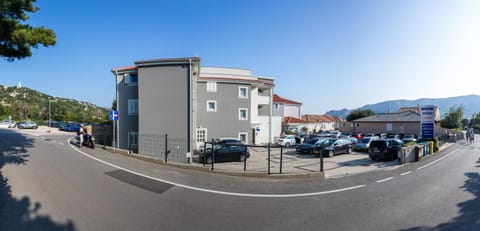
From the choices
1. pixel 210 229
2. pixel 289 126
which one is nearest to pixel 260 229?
pixel 210 229

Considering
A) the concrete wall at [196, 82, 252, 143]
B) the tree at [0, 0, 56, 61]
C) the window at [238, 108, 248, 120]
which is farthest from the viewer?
the window at [238, 108, 248, 120]

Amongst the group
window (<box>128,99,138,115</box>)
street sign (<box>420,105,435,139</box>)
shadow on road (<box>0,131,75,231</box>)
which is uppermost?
window (<box>128,99,138,115</box>)

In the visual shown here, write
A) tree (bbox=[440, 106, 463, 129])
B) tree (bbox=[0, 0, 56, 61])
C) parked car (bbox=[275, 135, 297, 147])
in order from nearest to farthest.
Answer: tree (bbox=[0, 0, 56, 61]) < parked car (bbox=[275, 135, 297, 147]) < tree (bbox=[440, 106, 463, 129])

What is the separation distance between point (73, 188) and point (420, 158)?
20.4m

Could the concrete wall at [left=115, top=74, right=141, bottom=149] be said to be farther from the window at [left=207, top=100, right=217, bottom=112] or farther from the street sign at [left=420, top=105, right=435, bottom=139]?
the street sign at [left=420, top=105, right=435, bottom=139]

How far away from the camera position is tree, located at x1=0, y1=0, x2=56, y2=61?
23.7 ft

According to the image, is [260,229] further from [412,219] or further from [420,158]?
[420,158]

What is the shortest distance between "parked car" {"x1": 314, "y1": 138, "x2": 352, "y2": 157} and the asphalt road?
371 inches

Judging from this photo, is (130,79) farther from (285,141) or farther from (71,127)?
(71,127)

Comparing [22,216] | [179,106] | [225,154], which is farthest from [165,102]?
[22,216]

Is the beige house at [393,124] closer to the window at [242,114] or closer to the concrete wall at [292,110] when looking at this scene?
the concrete wall at [292,110]

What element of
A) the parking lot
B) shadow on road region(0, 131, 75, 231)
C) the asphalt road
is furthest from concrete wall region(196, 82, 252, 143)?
shadow on road region(0, 131, 75, 231)

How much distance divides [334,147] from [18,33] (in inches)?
809

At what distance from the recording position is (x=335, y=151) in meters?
19.2
